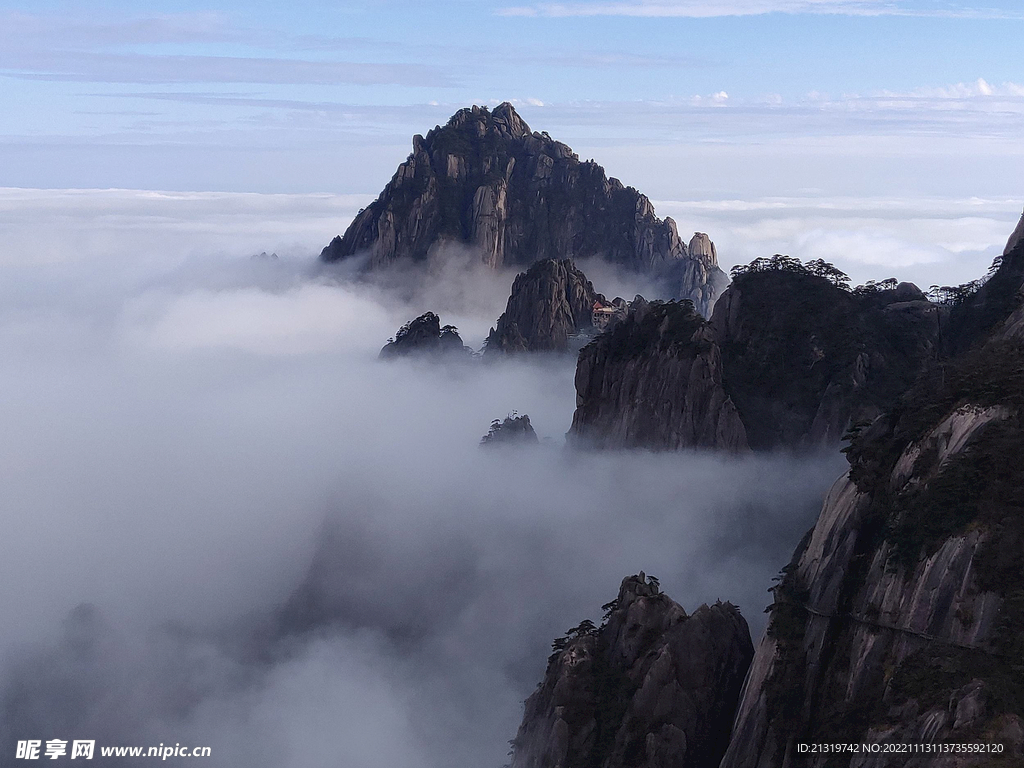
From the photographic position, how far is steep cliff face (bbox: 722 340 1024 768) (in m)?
46.1

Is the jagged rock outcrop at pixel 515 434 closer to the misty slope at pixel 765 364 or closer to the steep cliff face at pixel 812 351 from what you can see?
the misty slope at pixel 765 364

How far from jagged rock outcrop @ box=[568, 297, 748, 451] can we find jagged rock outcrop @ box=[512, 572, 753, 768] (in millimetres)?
34113

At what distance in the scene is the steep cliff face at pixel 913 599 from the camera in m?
46.1

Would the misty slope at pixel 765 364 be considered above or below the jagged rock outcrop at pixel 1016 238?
below

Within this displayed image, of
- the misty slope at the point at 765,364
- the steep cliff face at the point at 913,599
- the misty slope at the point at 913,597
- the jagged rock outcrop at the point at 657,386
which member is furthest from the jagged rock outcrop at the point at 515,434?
the steep cliff face at the point at 913,599

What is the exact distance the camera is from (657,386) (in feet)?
350

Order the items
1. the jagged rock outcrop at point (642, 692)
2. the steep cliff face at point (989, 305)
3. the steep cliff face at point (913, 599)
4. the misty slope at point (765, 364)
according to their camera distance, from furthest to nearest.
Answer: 1. the misty slope at point (765, 364)
2. the steep cliff face at point (989, 305)
3. the jagged rock outcrop at point (642, 692)
4. the steep cliff face at point (913, 599)

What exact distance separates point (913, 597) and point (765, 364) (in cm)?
5863

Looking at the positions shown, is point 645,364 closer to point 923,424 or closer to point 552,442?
point 552,442

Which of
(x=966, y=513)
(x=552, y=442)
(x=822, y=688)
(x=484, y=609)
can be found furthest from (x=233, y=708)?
(x=966, y=513)

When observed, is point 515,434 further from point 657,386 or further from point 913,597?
point 913,597

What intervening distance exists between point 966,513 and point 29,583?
164 meters

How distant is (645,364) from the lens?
10862cm

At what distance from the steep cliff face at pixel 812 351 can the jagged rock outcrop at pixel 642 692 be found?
37.2 metres
